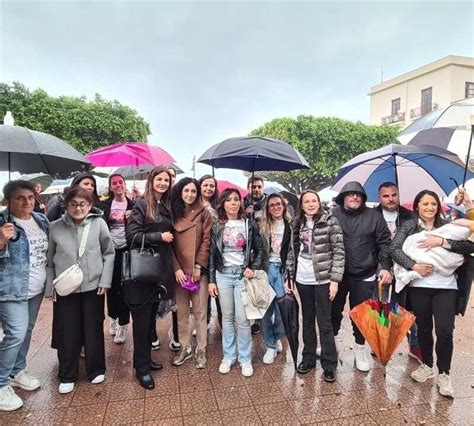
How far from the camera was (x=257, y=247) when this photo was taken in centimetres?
332

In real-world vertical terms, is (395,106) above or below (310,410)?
above

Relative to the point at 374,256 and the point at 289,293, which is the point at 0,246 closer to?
the point at 289,293

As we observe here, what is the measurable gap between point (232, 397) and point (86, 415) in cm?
119

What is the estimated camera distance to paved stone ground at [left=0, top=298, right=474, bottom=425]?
8.48ft

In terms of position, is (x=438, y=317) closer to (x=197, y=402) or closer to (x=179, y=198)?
(x=197, y=402)

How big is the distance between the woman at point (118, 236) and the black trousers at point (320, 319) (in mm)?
1950

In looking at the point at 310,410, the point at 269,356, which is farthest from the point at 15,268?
the point at 310,410

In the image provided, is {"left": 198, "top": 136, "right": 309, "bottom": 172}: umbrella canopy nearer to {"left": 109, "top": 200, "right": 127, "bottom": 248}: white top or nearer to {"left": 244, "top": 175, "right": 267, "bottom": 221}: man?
{"left": 244, "top": 175, "right": 267, "bottom": 221}: man

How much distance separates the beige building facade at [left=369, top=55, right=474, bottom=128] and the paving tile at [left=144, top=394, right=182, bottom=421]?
1200 inches

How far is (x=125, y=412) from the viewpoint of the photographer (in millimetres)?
2660

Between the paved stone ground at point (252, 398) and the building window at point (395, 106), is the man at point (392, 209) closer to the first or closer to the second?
the paved stone ground at point (252, 398)

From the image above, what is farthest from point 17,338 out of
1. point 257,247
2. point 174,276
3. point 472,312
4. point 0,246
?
point 472,312

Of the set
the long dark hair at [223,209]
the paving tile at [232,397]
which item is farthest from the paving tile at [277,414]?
the long dark hair at [223,209]

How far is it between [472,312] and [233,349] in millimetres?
4361
